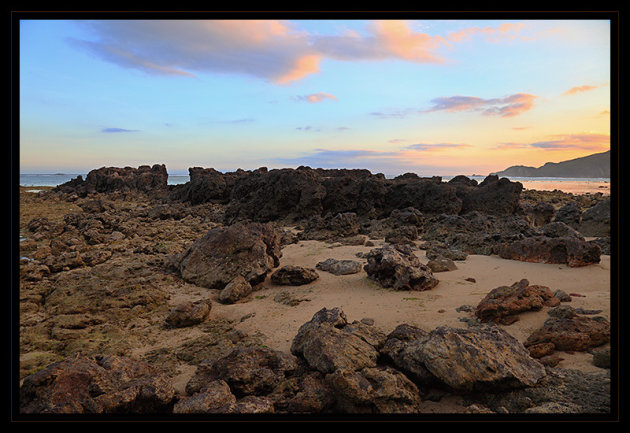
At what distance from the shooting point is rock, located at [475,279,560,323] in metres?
5.76

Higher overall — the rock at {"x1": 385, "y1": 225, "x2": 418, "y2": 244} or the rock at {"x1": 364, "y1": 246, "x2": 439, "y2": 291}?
the rock at {"x1": 385, "y1": 225, "x2": 418, "y2": 244}

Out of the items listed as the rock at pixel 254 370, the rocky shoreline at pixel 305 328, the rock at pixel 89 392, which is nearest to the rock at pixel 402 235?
the rocky shoreline at pixel 305 328

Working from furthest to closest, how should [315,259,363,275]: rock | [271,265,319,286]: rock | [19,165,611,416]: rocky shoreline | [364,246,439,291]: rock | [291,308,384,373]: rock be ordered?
[315,259,363,275]: rock → [271,265,319,286]: rock → [364,246,439,291]: rock → [291,308,384,373]: rock → [19,165,611,416]: rocky shoreline

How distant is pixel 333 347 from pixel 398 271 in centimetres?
411

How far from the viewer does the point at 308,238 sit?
1592 centimetres

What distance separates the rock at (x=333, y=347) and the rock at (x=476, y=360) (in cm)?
60

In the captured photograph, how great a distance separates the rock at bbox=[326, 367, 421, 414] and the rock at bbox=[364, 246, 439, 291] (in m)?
4.32

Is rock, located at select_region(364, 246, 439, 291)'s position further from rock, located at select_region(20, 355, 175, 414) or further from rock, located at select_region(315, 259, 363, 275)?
rock, located at select_region(20, 355, 175, 414)

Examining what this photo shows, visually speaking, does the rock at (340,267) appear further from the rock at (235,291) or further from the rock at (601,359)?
the rock at (601,359)

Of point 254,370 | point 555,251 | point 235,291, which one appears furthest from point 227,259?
point 555,251

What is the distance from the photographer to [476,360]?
12.7 ft

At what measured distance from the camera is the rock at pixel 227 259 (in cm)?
909

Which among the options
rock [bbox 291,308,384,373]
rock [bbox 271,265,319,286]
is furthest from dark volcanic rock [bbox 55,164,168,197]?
rock [bbox 291,308,384,373]

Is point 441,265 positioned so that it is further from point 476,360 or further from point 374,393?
point 374,393
